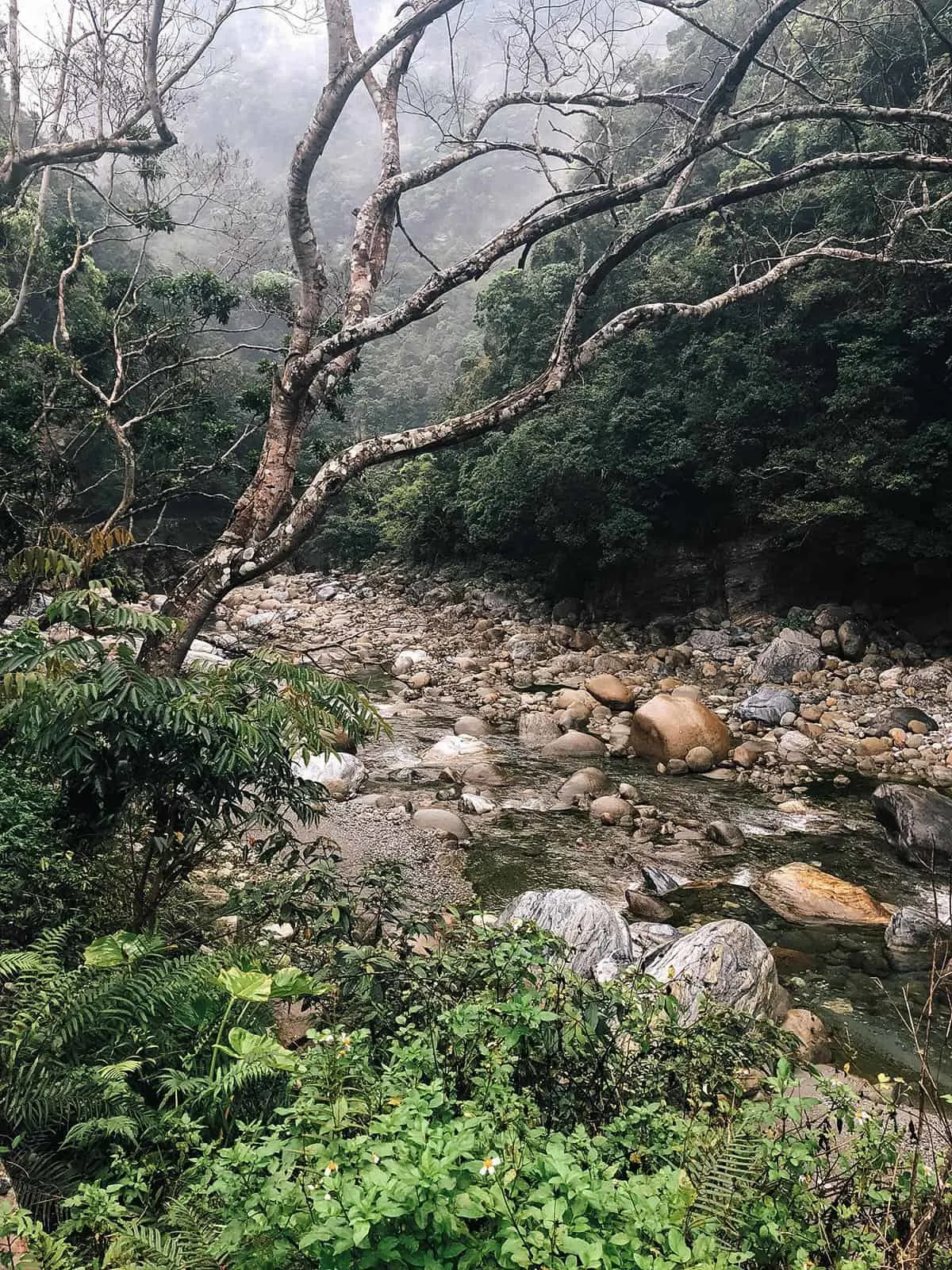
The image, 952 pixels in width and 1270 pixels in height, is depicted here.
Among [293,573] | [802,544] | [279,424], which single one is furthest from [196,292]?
[293,573]

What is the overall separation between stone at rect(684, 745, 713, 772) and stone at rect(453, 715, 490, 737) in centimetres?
277

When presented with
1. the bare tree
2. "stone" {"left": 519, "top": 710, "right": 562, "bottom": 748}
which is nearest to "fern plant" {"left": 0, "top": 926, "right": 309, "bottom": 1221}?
the bare tree

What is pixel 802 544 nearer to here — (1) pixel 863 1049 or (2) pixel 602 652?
(2) pixel 602 652

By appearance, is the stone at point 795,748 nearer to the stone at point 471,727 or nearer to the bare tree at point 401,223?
the stone at point 471,727

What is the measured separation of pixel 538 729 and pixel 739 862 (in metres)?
3.91

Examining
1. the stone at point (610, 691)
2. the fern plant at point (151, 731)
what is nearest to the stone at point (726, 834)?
the stone at point (610, 691)

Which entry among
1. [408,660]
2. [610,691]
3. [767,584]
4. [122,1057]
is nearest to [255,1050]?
[122,1057]

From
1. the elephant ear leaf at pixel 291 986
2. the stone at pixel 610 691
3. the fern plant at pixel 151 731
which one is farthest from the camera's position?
the stone at pixel 610 691

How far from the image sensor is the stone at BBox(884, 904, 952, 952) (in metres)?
4.89

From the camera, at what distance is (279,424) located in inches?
179

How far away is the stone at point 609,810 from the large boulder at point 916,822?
8.20 ft

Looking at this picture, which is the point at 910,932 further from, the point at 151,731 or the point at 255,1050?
the point at 151,731

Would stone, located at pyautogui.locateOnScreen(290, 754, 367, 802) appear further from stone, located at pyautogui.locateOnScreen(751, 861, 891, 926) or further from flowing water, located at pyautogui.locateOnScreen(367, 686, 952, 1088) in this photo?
stone, located at pyautogui.locateOnScreen(751, 861, 891, 926)

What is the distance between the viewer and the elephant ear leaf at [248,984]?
2166 mm
